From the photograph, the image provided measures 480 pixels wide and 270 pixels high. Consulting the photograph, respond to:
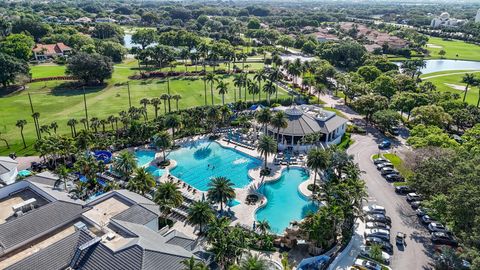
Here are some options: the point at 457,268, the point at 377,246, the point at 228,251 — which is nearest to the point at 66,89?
the point at 228,251

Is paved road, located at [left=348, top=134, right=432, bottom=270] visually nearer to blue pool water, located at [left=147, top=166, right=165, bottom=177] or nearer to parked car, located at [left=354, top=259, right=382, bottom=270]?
parked car, located at [left=354, top=259, right=382, bottom=270]

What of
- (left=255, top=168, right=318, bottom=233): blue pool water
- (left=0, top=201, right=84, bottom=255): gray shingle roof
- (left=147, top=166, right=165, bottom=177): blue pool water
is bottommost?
(left=255, top=168, right=318, bottom=233): blue pool water

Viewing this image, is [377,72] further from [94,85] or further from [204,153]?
[94,85]

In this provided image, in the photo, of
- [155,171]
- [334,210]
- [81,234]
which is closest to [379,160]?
[334,210]

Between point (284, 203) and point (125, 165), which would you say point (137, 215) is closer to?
point (125, 165)

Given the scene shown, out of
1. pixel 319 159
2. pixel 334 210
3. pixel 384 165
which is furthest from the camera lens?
pixel 384 165

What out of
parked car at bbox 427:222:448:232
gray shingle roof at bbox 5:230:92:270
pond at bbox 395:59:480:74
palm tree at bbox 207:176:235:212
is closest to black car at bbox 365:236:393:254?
parked car at bbox 427:222:448:232
